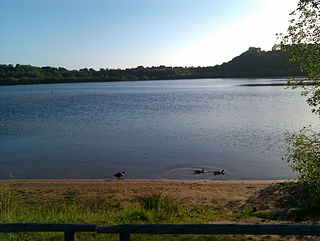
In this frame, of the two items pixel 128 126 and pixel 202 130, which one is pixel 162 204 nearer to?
pixel 202 130

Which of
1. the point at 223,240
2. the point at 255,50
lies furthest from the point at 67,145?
the point at 255,50

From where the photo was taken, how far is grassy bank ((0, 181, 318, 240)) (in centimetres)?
656

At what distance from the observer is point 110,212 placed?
8.66 metres

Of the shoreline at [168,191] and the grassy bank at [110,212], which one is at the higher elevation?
the grassy bank at [110,212]

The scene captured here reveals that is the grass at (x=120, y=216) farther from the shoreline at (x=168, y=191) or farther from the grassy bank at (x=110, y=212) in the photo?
the shoreline at (x=168, y=191)

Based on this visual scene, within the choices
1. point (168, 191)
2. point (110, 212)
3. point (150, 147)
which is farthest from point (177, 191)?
point (150, 147)

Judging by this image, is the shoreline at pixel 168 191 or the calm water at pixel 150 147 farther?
the calm water at pixel 150 147

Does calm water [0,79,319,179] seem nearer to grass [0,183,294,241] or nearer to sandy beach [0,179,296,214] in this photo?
sandy beach [0,179,296,214]

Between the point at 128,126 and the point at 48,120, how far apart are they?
499 inches

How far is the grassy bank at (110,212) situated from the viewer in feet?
21.5

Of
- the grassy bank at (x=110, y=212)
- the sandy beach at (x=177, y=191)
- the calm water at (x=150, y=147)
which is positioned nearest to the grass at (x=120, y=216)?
the grassy bank at (x=110, y=212)

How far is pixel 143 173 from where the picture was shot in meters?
16.8

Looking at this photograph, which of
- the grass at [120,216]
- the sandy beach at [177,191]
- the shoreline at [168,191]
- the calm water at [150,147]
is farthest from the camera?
the calm water at [150,147]

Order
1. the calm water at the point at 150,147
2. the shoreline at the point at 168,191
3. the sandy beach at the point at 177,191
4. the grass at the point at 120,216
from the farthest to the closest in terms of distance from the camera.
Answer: the calm water at the point at 150,147 < the shoreline at the point at 168,191 < the sandy beach at the point at 177,191 < the grass at the point at 120,216
